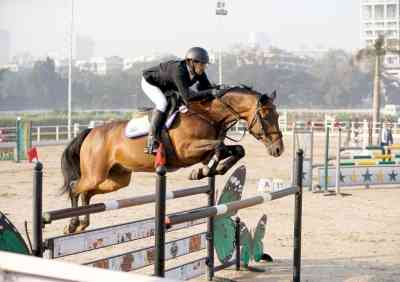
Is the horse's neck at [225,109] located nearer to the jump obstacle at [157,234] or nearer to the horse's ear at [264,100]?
the horse's ear at [264,100]

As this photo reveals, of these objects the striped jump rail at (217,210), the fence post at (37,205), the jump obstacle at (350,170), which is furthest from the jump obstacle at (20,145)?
the fence post at (37,205)

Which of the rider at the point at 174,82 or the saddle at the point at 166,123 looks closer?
the rider at the point at 174,82

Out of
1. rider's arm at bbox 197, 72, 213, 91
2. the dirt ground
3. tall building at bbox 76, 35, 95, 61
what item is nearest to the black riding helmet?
rider's arm at bbox 197, 72, 213, 91

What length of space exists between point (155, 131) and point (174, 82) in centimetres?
43

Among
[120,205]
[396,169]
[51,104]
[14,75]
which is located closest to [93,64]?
[14,75]

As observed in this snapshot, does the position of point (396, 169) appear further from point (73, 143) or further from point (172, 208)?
point (73, 143)

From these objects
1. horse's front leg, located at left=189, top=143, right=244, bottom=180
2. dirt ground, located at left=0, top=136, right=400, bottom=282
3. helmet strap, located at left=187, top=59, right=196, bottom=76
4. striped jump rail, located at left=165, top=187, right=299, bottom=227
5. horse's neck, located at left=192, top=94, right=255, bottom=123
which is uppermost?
helmet strap, located at left=187, top=59, right=196, bottom=76

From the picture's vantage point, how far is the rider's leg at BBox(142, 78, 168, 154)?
5.91 m

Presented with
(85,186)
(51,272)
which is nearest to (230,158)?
(85,186)

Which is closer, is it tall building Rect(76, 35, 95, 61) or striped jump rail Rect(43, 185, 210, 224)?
striped jump rail Rect(43, 185, 210, 224)

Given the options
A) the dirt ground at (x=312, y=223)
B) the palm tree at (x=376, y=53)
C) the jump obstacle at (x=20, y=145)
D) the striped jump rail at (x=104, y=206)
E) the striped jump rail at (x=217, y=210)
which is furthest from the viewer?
the palm tree at (x=376, y=53)

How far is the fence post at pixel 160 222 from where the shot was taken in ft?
11.9

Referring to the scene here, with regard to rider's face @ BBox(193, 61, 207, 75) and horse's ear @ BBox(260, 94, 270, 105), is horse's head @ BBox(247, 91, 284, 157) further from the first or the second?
rider's face @ BBox(193, 61, 207, 75)

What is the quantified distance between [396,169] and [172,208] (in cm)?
524
